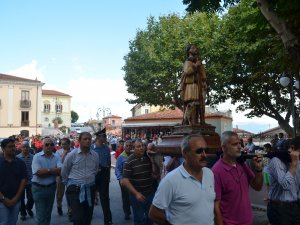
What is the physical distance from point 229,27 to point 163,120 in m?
22.6

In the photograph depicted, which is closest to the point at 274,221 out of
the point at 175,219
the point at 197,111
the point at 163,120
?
the point at 175,219

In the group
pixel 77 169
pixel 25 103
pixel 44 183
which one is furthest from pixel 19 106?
pixel 77 169

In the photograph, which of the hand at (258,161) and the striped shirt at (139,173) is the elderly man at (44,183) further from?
the hand at (258,161)

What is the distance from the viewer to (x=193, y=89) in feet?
28.2

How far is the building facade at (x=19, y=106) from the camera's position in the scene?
6612 centimetres

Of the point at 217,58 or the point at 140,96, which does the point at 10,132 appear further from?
the point at 217,58

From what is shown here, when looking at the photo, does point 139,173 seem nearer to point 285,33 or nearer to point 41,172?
point 41,172

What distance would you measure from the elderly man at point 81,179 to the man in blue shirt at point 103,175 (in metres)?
1.45

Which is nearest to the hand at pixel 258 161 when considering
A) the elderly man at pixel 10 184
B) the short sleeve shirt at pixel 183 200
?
the short sleeve shirt at pixel 183 200

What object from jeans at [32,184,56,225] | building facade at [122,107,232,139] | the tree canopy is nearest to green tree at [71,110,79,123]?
building facade at [122,107,232,139]

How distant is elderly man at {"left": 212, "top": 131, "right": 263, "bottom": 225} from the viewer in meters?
3.80

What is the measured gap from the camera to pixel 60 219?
8547 mm

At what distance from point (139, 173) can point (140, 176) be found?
0.05 m

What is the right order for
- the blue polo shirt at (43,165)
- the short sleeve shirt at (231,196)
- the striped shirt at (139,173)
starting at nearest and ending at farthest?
the short sleeve shirt at (231,196) < the striped shirt at (139,173) < the blue polo shirt at (43,165)
